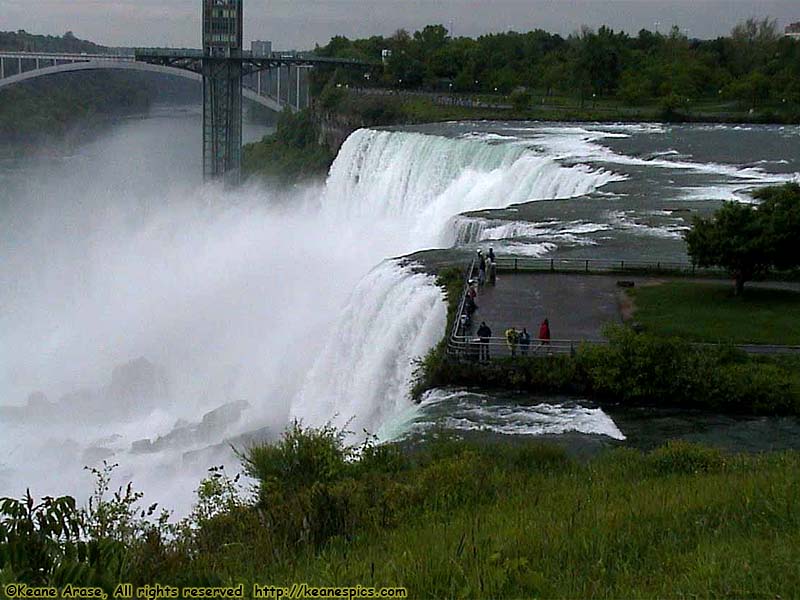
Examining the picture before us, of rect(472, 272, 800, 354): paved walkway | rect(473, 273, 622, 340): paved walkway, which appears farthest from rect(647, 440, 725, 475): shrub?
rect(473, 273, 622, 340): paved walkway

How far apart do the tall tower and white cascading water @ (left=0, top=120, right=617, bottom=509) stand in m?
1.22

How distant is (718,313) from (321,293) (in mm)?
10870

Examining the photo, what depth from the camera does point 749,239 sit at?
17.3 meters

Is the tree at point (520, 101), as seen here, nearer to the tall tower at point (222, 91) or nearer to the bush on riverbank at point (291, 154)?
the bush on riverbank at point (291, 154)

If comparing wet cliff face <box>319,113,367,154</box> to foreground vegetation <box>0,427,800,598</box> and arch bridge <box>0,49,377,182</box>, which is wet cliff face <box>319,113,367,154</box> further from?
foreground vegetation <box>0,427,800,598</box>

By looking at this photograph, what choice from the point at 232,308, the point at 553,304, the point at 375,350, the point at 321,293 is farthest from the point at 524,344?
the point at 232,308

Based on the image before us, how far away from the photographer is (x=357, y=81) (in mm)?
66625

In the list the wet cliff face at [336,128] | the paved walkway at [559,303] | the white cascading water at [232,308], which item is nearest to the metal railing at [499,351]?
the paved walkway at [559,303]

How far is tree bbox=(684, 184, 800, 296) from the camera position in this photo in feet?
56.6

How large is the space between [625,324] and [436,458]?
6.12m

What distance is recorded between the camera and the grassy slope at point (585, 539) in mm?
5727

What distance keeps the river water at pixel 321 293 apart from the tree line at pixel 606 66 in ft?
29.5

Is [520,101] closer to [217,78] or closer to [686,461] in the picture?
[217,78]

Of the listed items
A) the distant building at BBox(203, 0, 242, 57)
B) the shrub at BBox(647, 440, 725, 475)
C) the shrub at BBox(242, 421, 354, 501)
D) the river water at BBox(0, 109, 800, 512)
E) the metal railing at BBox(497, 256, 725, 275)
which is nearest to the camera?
the shrub at BBox(242, 421, 354, 501)
